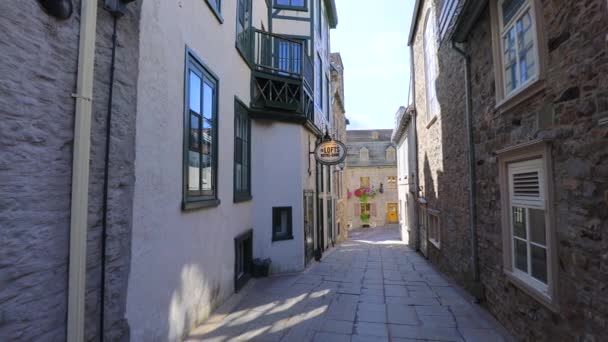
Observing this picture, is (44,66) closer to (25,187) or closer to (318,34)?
(25,187)

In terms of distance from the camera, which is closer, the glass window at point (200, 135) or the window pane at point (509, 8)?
the window pane at point (509, 8)

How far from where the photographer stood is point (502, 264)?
16.6ft

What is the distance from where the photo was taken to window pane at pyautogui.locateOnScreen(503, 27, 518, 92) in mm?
4605

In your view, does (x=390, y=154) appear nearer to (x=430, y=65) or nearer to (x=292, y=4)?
(x=430, y=65)

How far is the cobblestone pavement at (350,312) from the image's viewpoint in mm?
4703

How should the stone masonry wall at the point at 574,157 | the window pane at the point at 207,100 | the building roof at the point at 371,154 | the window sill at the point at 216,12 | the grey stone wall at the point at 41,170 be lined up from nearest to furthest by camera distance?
the grey stone wall at the point at 41,170
the stone masonry wall at the point at 574,157
the window pane at the point at 207,100
the window sill at the point at 216,12
the building roof at the point at 371,154

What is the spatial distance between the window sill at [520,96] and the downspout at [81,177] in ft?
13.9

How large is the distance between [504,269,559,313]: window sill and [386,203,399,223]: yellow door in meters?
32.0

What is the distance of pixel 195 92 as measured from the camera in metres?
5.04

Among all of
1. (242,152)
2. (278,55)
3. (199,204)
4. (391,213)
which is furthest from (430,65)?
(391,213)

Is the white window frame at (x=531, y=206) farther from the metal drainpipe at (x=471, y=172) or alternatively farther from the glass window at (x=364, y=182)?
the glass window at (x=364, y=182)

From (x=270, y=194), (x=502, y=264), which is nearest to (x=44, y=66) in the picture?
(x=502, y=264)

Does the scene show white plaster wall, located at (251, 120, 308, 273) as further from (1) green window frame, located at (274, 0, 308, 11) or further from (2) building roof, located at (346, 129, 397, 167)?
(2) building roof, located at (346, 129, 397, 167)

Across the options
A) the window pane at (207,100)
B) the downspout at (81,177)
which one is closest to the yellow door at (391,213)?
the window pane at (207,100)
